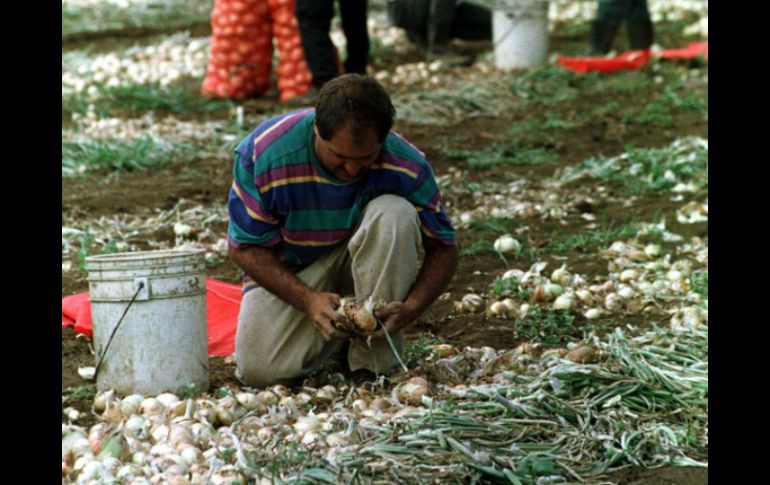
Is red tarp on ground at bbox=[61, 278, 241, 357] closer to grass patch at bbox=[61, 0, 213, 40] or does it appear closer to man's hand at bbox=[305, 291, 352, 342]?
man's hand at bbox=[305, 291, 352, 342]

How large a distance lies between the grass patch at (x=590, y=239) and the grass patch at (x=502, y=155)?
5.17ft

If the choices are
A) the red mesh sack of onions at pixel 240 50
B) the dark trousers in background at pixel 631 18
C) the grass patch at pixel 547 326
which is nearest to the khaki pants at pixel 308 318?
the grass patch at pixel 547 326

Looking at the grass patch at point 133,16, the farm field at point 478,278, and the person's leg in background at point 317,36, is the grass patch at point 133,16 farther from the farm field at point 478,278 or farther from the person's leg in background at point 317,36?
the person's leg in background at point 317,36

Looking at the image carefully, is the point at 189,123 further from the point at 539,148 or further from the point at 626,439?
the point at 626,439

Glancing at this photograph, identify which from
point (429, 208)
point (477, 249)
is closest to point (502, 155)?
point (477, 249)

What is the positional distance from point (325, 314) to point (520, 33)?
277 inches

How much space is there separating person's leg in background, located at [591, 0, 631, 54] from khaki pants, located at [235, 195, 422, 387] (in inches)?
274

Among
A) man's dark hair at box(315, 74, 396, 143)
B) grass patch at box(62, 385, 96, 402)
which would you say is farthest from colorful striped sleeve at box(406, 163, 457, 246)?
grass patch at box(62, 385, 96, 402)

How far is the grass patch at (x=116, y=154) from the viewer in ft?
22.1

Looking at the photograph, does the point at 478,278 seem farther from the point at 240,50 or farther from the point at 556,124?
the point at 240,50

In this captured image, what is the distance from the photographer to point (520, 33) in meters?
9.81

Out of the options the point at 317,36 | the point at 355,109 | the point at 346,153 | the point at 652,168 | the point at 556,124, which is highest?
the point at 317,36

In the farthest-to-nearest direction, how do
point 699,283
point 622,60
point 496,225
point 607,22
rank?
1. point 607,22
2. point 622,60
3. point 496,225
4. point 699,283

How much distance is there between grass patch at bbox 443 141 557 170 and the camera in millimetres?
6770
